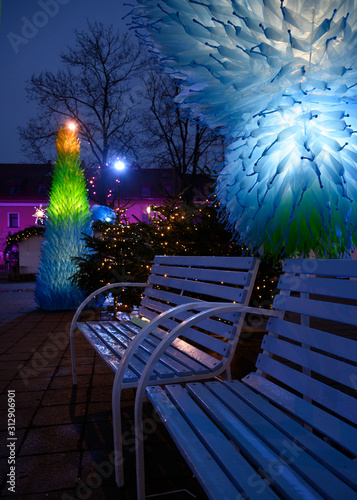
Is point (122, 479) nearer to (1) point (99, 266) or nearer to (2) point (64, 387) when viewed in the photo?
(2) point (64, 387)

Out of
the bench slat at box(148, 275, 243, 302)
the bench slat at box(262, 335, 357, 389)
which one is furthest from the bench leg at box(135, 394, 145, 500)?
the bench slat at box(148, 275, 243, 302)

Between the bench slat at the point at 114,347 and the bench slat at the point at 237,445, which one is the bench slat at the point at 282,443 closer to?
the bench slat at the point at 237,445

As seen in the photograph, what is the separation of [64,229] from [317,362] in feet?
27.1

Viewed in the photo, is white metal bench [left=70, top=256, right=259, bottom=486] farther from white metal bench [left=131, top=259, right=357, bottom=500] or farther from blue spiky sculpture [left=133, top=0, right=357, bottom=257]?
blue spiky sculpture [left=133, top=0, right=357, bottom=257]

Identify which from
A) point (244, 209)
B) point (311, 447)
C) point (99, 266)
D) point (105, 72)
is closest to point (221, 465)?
point (311, 447)

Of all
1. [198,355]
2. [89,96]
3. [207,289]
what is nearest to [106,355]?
[198,355]

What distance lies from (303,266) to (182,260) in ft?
5.14

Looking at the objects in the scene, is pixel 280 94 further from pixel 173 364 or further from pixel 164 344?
pixel 173 364

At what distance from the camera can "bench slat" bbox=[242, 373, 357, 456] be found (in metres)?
1.24

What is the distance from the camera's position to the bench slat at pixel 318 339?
1.38 metres

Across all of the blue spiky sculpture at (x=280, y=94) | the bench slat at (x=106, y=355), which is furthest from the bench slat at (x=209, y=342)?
the blue spiky sculpture at (x=280, y=94)

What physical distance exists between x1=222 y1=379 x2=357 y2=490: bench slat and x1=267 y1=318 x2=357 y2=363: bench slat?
0.98 ft

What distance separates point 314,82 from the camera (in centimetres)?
134

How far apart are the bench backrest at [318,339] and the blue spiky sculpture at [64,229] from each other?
7.59 metres
